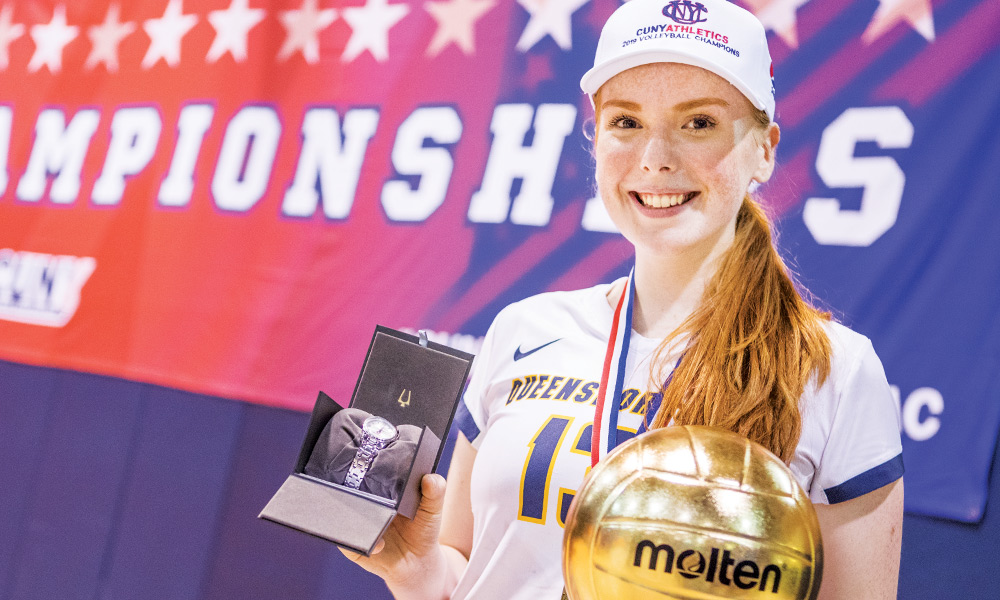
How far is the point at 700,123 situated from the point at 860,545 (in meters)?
0.58

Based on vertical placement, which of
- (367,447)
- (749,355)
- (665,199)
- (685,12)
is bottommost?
(367,447)

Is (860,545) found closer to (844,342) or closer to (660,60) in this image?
(844,342)

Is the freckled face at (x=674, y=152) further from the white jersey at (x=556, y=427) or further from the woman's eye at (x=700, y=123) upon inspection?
the white jersey at (x=556, y=427)

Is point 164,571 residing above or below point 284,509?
→ below

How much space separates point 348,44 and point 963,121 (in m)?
1.89

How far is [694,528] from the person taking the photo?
2.28 ft

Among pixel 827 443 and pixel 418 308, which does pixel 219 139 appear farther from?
pixel 827 443

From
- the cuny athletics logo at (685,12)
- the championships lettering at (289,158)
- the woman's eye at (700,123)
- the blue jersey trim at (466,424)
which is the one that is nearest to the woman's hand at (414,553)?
the blue jersey trim at (466,424)

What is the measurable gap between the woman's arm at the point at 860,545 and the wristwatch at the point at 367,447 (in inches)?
23.2

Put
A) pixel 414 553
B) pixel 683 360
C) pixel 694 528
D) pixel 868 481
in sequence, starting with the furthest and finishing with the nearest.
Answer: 1. pixel 414 553
2. pixel 683 360
3. pixel 868 481
4. pixel 694 528

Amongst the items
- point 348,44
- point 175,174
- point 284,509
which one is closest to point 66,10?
point 175,174

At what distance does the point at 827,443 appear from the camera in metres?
1.08

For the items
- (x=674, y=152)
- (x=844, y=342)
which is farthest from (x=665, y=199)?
(x=844, y=342)

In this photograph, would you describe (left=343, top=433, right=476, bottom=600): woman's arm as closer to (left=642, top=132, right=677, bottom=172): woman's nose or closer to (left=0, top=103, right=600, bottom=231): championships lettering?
(left=642, top=132, right=677, bottom=172): woman's nose
